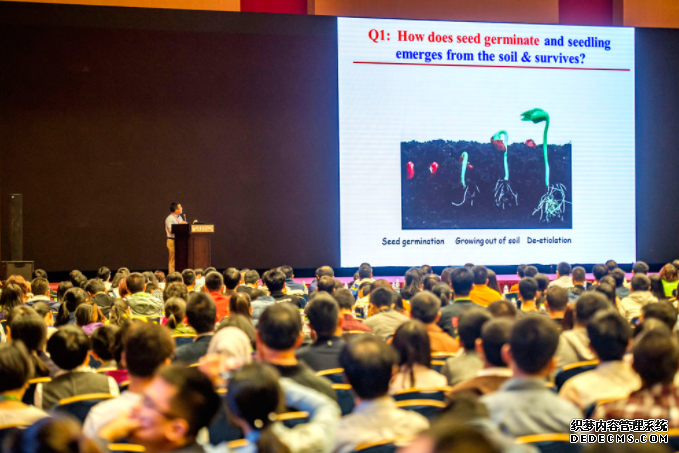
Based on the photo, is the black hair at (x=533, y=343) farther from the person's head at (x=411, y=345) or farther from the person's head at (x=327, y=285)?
the person's head at (x=327, y=285)

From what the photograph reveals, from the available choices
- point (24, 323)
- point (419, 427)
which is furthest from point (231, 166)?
point (419, 427)

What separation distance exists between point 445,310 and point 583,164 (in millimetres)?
7387

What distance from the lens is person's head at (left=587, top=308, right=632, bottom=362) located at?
Answer: 2.29 meters

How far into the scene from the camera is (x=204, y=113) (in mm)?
10078

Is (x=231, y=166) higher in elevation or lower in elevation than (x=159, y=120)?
lower

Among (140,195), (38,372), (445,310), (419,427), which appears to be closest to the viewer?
(419,427)

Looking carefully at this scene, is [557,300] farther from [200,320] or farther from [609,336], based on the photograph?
[200,320]

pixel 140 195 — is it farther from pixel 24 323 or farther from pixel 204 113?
pixel 24 323

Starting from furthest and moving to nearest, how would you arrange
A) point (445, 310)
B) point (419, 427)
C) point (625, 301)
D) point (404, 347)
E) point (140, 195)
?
point (140, 195)
point (625, 301)
point (445, 310)
point (404, 347)
point (419, 427)

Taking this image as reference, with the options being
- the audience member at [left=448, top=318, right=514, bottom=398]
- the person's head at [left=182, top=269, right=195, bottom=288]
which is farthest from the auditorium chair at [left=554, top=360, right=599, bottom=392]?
the person's head at [left=182, top=269, right=195, bottom=288]

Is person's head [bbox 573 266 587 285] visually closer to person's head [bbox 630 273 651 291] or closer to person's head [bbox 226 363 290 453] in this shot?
person's head [bbox 630 273 651 291]

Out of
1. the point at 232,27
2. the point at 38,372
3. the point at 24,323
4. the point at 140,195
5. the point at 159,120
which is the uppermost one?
the point at 232,27

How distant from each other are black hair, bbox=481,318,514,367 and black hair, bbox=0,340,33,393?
1494 millimetres

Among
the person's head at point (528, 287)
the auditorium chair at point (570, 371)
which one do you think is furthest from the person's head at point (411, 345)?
the person's head at point (528, 287)
